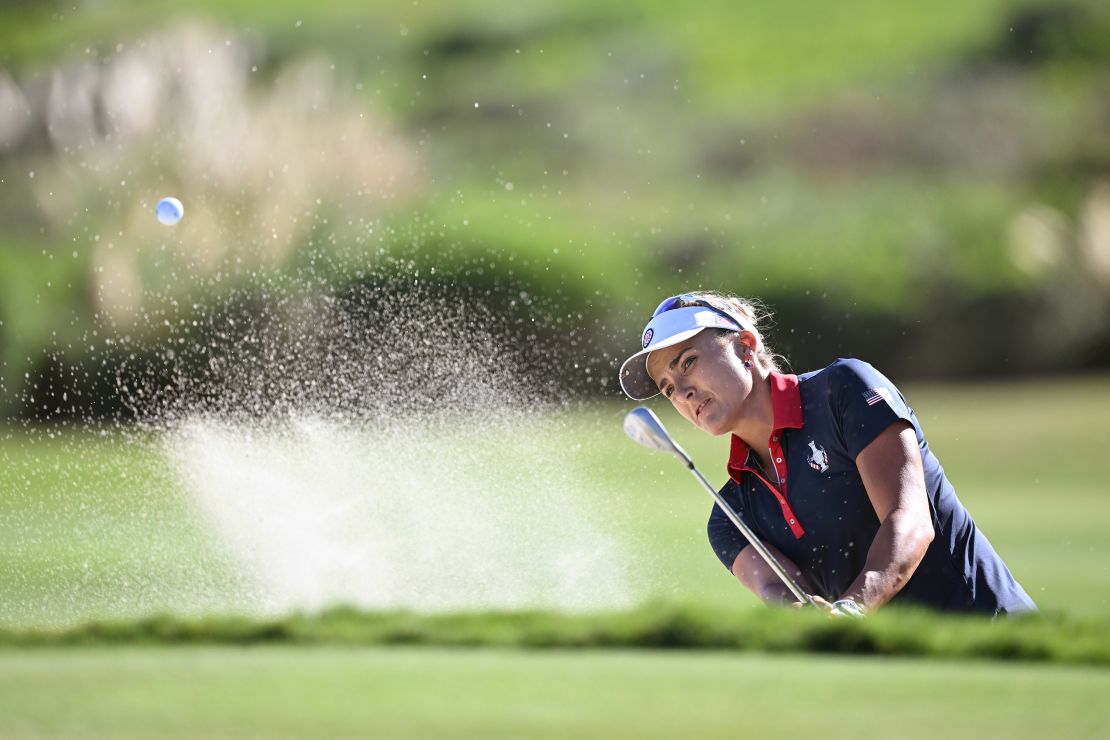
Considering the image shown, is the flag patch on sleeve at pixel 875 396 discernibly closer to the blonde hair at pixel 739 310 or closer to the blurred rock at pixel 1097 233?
the blonde hair at pixel 739 310

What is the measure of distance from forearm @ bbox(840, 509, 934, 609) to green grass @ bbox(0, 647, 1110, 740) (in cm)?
24

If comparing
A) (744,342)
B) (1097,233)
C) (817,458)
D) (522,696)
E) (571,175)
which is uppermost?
(571,175)

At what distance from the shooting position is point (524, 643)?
11.3 ft

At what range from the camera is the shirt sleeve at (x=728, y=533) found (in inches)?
154

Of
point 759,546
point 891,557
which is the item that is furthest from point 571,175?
point 891,557

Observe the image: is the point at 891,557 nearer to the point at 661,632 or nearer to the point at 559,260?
the point at 661,632

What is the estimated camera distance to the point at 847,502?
12.0 feet

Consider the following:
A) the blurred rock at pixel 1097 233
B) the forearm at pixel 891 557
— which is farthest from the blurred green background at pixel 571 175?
the forearm at pixel 891 557

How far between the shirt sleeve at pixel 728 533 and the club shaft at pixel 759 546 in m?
0.08

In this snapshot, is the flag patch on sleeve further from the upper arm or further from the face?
the face

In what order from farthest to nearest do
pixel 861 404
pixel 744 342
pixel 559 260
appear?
pixel 559 260 < pixel 744 342 < pixel 861 404

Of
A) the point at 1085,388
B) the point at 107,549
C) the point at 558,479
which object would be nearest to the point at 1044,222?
the point at 1085,388

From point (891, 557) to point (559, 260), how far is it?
12.0 m

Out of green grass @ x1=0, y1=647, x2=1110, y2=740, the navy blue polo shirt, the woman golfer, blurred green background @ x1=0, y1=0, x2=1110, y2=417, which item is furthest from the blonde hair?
blurred green background @ x1=0, y1=0, x2=1110, y2=417
